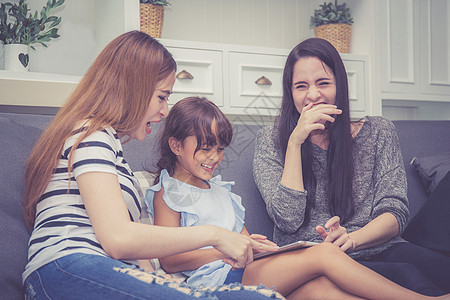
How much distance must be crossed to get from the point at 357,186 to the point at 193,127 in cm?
58

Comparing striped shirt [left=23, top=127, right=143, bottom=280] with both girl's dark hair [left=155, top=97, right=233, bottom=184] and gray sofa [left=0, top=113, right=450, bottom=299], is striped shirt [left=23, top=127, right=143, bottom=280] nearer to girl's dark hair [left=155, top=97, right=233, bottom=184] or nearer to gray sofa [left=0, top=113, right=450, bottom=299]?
gray sofa [left=0, top=113, right=450, bottom=299]

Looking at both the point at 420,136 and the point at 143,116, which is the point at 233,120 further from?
the point at 143,116

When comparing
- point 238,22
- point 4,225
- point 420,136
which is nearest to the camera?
point 4,225

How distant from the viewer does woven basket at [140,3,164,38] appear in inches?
86.7

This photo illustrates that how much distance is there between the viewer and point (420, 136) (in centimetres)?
203

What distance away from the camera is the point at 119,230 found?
883mm

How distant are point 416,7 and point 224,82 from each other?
128 centimetres

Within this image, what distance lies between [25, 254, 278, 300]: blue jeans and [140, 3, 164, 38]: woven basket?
153 centimetres

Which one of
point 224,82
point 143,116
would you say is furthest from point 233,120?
point 143,116

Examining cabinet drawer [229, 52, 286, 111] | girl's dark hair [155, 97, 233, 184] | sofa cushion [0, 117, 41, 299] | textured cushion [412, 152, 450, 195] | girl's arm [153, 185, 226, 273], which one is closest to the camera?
sofa cushion [0, 117, 41, 299]

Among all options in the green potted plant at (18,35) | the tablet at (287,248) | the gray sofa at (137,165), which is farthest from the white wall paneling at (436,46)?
the green potted plant at (18,35)

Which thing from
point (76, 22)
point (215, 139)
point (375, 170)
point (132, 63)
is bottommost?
point (375, 170)

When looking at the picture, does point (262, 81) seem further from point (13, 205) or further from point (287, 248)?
point (13, 205)

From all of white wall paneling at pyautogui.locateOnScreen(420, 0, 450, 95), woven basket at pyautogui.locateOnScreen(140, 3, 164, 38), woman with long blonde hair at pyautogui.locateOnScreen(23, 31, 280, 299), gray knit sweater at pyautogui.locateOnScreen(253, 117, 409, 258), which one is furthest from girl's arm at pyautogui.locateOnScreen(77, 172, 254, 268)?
white wall paneling at pyautogui.locateOnScreen(420, 0, 450, 95)
